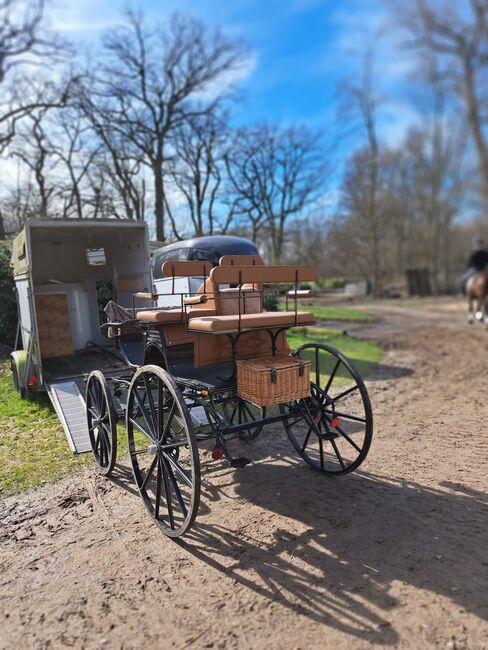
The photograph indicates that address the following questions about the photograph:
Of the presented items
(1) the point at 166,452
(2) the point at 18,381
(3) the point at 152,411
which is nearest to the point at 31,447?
(2) the point at 18,381

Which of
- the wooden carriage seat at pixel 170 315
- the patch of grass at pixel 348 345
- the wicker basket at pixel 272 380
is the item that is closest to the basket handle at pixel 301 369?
the wicker basket at pixel 272 380

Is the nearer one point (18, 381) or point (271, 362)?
point (271, 362)

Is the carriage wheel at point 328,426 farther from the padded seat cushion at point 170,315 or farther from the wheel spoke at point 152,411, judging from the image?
the wheel spoke at point 152,411

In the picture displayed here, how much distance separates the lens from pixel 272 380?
343cm

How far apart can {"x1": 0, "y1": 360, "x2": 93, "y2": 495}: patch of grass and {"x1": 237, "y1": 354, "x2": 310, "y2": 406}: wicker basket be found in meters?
2.30

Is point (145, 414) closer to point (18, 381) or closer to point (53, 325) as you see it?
point (18, 381)

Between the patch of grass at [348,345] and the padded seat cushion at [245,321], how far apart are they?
5.27 m

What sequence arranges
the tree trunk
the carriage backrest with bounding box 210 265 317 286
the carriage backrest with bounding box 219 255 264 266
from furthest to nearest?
the tree trunk → the carriage backrest with bounding box 219 255 264 266 → the carriage backrest with bounding box 210 265 317 286

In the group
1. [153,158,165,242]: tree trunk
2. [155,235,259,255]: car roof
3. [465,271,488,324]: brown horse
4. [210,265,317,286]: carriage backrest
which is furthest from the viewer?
[153,158,165,242]: tree trunk

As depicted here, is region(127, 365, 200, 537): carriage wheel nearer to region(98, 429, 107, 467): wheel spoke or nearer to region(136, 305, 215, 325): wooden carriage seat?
region(136, 305, 215, 325): wooden carriage seat

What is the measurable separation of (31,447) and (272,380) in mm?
3372

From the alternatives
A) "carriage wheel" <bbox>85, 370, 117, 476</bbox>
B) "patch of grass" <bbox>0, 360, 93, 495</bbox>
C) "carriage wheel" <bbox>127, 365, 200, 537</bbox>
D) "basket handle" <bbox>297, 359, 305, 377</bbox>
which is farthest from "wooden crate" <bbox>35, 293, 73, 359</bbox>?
"basket handle" <bbox>297, 359, 305, 377</bbox>

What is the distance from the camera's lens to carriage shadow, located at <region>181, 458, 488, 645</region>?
258cm

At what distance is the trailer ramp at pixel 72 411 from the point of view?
509 cm
